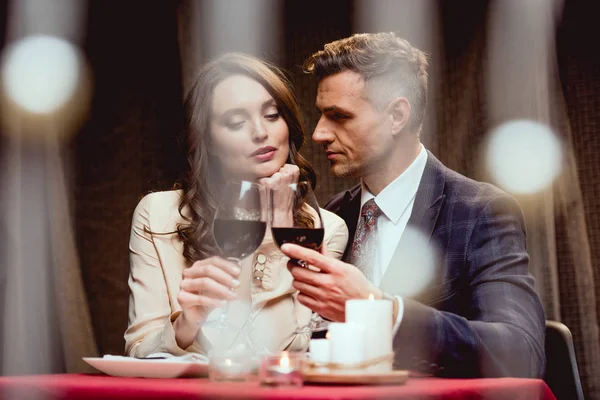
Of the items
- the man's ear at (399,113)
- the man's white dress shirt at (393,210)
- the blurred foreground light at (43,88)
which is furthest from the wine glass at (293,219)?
the blurred foreground light at (43,88)

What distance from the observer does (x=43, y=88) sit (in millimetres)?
3293

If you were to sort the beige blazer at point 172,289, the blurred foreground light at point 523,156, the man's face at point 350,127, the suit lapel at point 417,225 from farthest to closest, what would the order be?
the blurred foreground light at point 523,156
the man's face at point 350,127
the suit lapel at point 417,225
the beige blazer at point 172,289

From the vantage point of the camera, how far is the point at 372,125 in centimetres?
250

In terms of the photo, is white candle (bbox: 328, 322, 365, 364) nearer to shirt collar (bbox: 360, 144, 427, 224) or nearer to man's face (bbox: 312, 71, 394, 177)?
shirt collar (bbox: 360, 144, 427, 224)

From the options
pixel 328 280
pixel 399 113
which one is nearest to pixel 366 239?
pixel 399 113

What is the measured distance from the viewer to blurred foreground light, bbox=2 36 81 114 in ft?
10.3

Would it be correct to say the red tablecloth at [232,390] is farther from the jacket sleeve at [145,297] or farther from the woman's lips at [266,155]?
the woman's lips at [266,155]

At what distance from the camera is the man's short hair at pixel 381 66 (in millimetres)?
2529

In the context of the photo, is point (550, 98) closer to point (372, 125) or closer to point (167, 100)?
point (372, 125)

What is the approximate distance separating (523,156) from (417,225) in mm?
1125

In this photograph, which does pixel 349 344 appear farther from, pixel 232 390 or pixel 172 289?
pixel 172 289

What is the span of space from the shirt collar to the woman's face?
1.09 feet

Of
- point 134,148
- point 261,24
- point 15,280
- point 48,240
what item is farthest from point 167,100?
point 15,280

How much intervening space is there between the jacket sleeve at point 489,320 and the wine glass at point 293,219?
22cm
